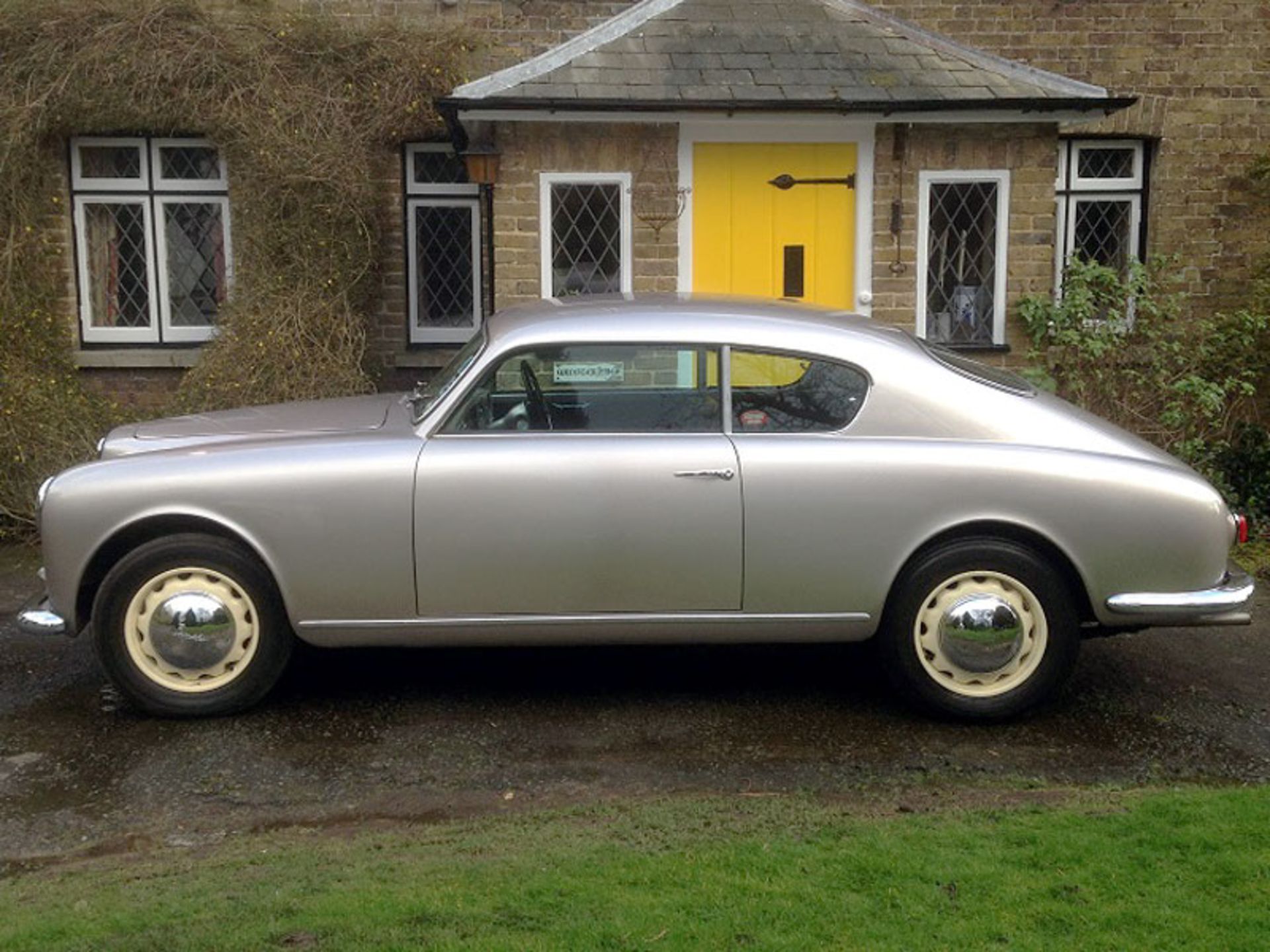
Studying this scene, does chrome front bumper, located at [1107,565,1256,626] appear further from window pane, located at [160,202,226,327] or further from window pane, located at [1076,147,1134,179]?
window pane, located at [160,202,226,327]

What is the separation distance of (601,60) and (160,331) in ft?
13.2

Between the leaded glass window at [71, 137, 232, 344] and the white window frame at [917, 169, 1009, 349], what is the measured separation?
16.1ft

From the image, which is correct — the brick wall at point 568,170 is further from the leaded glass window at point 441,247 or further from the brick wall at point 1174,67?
the brick wall at point 1174,67

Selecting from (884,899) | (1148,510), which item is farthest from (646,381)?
(884,899)

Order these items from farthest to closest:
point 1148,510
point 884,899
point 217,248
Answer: point 217,248
point 1148,510
point 884,899

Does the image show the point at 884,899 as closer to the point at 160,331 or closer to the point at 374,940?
the point at 374,940

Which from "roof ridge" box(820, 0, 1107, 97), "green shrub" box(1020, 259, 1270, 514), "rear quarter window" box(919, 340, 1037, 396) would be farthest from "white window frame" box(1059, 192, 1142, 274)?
"rear quarter window" box(919, 340, 1037, 396)

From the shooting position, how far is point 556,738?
522cm

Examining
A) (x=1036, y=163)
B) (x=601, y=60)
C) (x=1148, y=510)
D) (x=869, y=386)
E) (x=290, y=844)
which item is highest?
(x=601, y=60)

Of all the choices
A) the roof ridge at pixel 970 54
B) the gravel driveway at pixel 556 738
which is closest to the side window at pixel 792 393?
the gravel driveway at pixel 556 738

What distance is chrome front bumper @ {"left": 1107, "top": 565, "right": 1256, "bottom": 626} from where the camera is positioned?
5.14 m

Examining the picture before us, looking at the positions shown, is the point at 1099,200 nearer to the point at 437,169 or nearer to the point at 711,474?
the point at 437,169

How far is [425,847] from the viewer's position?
4152mm

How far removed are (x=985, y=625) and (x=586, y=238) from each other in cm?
469
